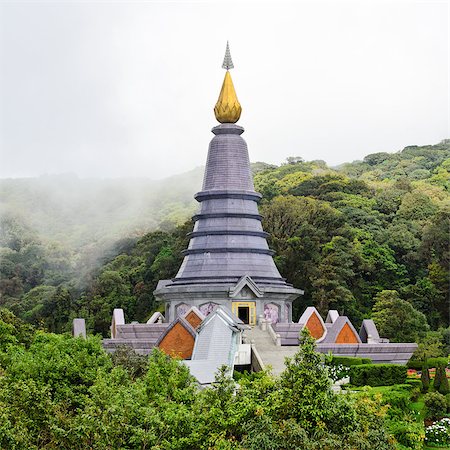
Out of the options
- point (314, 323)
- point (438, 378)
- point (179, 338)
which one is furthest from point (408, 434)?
point (314, 323)

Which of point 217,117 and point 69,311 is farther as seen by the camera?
point 69,311

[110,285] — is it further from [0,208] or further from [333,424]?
[333,424]

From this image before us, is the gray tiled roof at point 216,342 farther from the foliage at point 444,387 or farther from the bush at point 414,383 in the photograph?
the foliage at point 444,387

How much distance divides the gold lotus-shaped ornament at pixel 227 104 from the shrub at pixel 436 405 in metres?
19.9

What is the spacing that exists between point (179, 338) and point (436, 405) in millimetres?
10321

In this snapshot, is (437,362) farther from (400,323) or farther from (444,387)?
(400,323)

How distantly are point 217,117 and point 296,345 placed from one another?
12.8 m

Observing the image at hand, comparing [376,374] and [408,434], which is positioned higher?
[408,434]

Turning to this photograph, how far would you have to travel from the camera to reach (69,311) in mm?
55625

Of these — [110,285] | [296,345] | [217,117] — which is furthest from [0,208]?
[296,345]

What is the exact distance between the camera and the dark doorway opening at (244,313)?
38062mm

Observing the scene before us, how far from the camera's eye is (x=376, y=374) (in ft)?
101

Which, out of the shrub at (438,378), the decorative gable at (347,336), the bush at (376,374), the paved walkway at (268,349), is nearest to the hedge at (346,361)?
→ the bush at (376,374)

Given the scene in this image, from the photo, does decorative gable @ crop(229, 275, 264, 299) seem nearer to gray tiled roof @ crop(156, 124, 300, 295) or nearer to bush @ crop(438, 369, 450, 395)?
gray tiled roof @ crop(156, 124, 300, 295)
